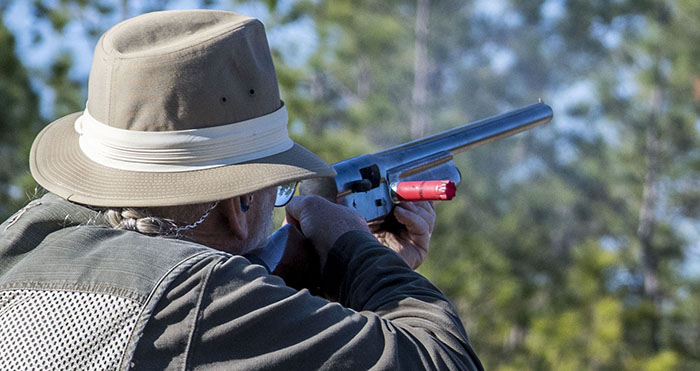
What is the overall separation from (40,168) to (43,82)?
11.8 m

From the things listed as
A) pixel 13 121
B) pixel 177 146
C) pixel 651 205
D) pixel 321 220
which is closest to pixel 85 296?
pixel 177 146

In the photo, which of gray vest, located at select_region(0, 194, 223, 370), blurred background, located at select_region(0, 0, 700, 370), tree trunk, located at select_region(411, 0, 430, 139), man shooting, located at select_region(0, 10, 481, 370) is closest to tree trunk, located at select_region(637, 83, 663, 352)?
blurred background, located at select_region(0, 0, 700, 370)

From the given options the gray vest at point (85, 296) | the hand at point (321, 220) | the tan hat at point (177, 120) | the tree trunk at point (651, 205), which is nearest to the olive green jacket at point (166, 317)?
the gray vest at point (85, 296)

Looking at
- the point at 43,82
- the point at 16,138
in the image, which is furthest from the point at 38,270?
the point at 43,82

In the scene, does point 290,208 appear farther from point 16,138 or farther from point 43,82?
point 43,82

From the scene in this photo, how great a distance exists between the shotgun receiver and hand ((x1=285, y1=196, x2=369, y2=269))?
252mm

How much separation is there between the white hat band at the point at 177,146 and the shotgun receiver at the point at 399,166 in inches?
27.8

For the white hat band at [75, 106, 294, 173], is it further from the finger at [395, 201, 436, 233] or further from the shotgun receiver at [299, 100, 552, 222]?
the finger at [395, 201, 436, 233]

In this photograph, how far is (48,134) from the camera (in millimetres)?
2264

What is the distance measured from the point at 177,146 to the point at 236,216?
21 centimetres

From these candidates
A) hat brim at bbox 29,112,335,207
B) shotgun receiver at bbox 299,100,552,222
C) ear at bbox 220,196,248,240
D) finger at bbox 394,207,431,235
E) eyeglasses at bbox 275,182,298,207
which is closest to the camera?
hat brim at bbox 29,112,335,207

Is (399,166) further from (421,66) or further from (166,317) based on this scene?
(421,66)

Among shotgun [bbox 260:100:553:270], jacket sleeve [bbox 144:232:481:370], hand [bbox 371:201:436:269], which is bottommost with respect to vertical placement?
hand [bbox 371:201:436:269]

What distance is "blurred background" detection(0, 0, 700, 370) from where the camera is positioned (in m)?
15.0
